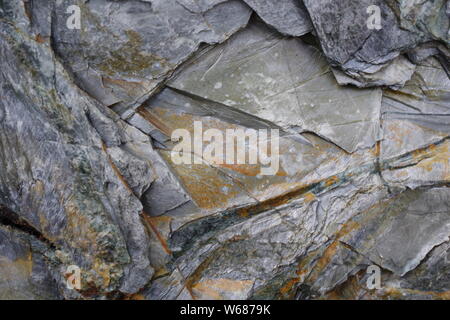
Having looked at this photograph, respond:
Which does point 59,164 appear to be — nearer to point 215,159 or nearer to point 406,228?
point 215,159

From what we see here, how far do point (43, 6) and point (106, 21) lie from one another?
638 millimetres

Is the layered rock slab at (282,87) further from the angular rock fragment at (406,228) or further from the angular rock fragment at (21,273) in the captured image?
the angular rock fragment at (21,273)

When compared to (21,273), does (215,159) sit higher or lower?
higher

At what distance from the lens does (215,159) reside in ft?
17.1

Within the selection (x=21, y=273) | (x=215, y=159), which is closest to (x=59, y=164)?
(x=21, y=273)

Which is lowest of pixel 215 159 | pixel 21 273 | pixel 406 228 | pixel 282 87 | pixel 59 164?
pixel 406 228

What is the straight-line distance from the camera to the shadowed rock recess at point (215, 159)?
4531 mm

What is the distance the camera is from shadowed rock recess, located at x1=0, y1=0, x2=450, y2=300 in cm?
453

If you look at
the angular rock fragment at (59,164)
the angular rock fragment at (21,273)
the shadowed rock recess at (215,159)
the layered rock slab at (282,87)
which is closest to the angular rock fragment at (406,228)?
the shadowed rock recess at (215,159)

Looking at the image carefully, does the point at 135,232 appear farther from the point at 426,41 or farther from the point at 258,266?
the point at 426,41

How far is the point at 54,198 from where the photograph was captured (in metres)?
4.52

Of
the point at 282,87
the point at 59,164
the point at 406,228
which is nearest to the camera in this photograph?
the point at 59,164

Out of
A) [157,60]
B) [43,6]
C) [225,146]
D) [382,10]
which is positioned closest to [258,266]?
[225,146]

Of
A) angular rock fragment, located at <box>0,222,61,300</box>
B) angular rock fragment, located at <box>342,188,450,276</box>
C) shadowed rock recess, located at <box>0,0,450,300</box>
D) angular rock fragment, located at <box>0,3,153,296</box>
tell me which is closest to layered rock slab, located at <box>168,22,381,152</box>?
shadowed rock recess, located at <box>0,0,450,300</box>
